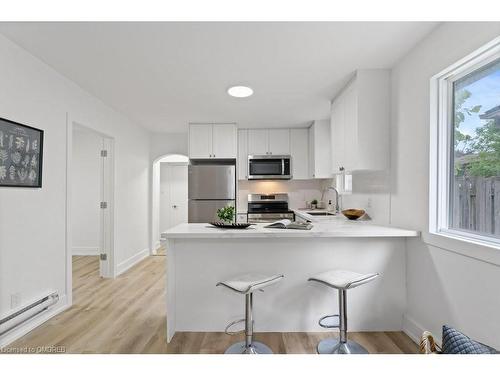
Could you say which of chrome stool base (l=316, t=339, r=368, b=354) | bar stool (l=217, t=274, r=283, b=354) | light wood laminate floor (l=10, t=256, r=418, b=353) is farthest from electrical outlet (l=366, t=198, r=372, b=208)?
bar stool (l=217, t=274, r=283, b=354)

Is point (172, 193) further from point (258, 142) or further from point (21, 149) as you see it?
point (21, 149)

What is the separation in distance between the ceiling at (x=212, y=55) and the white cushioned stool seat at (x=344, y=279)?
168cm

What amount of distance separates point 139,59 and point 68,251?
1.97m

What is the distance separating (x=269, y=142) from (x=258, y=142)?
0.19 metres

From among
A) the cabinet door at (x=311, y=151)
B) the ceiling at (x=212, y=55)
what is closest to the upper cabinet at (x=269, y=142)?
the cabinet door at (x=311, y=151)

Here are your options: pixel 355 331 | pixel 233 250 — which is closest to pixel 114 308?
pixel 233 250

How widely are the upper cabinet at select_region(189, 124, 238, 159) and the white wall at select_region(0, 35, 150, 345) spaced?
4.77 ft

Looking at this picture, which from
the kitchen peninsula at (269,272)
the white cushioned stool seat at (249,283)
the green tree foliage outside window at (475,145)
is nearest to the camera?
the green tree foliage outside window at (475,145)

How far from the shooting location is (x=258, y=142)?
5133 millimetres

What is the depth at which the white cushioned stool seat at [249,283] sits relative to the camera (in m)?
1.84

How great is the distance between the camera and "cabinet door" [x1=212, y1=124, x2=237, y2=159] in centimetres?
478

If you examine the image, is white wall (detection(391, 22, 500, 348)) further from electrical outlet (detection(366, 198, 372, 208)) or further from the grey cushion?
the grey cushion

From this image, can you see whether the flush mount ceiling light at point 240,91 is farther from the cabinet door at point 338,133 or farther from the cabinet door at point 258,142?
the cabinet door at point 258,142
